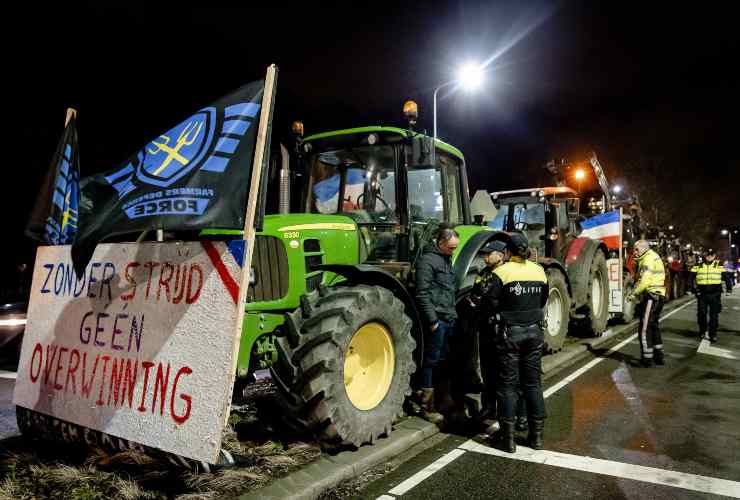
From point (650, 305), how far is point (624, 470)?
5.06 m

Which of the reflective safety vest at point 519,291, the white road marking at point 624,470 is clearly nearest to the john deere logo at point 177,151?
the reflective safety vest at point 519,291

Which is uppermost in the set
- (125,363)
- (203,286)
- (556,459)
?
(203,286)

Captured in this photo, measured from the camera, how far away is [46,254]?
4.43 metres

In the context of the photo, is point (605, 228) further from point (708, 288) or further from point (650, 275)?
point (650, 275)

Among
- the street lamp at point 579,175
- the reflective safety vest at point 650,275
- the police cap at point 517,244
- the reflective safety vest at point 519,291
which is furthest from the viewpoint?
the street lamp at point 579,175

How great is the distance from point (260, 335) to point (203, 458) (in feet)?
5.20

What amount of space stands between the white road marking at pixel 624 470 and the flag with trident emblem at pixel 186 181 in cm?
320

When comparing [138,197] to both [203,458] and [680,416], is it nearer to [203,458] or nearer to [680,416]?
[203,458]

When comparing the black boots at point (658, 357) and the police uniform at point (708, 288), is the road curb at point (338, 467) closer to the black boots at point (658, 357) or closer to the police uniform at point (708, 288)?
the black boots at point (658, 357)

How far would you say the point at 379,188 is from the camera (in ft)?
18.9

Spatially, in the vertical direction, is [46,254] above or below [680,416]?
above

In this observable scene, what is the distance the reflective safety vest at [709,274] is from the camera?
11.4 m

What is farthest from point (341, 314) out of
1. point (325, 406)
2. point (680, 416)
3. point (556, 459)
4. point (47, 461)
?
point (680, 416)

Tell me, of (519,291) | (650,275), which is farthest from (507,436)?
(650,275)
